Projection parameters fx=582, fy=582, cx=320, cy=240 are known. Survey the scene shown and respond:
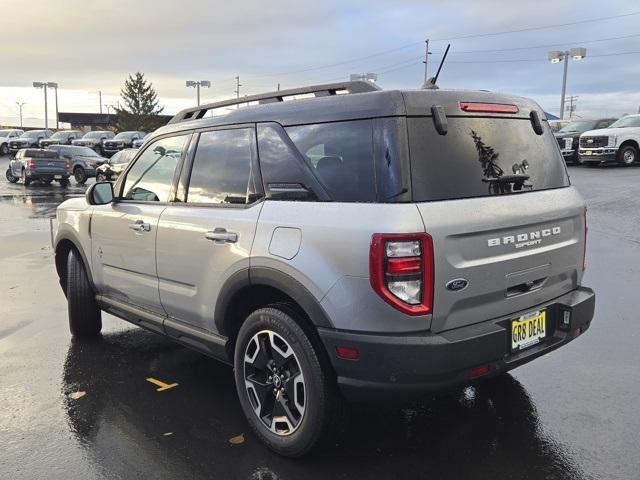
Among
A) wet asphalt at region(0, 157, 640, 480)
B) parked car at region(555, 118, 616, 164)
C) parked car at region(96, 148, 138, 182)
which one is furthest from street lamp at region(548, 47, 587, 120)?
wet asphalt at region(0, 157, 640, 480)

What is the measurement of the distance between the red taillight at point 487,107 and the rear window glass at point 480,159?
5cm

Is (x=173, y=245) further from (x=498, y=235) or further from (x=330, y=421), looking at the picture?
(x=498, y=235)

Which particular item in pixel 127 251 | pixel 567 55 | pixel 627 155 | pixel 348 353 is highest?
pixel 567 55

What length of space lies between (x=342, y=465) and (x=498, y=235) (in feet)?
4.84

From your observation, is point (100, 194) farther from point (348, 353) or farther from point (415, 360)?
point (415, 360)

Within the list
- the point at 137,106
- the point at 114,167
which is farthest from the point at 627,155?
the point at 137,106

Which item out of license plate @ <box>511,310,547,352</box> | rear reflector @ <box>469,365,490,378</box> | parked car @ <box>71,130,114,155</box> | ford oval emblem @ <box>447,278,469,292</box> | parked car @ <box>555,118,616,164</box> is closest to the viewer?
ford oval emblem @ <box>447,278,469,292</box>

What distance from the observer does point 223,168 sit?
12.1ft

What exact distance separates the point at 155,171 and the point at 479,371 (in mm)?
2753

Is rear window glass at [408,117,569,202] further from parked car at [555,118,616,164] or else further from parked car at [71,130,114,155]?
parked car at [71,130,114,155]

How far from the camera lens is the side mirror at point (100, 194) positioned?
4668 mm

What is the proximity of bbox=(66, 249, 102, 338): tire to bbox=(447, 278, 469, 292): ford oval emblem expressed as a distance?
343 centimetres

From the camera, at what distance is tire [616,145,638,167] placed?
70.4 feet

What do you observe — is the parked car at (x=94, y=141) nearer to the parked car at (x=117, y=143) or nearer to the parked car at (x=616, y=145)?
the parked car at (x=117, y=143)
